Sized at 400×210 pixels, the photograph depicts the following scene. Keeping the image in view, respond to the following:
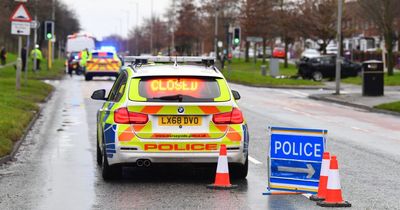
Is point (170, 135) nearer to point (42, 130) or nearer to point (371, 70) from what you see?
point (42, 130)

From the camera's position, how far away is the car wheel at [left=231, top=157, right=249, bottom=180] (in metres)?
11.0

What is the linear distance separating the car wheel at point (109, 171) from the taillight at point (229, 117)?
4.54 feet

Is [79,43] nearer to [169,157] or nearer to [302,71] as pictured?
[302,71]

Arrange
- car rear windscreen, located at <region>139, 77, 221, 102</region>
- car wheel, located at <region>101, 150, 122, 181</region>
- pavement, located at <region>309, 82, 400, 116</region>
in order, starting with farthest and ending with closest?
1. pavement, located at <region>309, 82, 400, 116</region>
2. car wheel, located at <region>101, 150, 122, 181</region>
3. car rear windscreen, located at <region>139, 77, 221, 102</region>

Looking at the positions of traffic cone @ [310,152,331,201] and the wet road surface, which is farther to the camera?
the wet road surface

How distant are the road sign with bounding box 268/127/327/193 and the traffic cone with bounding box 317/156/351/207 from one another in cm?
35

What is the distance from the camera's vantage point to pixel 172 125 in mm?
10414

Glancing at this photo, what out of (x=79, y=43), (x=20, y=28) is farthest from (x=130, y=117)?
(x=79, y=43)

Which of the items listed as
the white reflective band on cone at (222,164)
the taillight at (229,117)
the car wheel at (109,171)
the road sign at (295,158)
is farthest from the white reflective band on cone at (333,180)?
the car wheel at (109,171)

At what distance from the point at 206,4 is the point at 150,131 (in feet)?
249

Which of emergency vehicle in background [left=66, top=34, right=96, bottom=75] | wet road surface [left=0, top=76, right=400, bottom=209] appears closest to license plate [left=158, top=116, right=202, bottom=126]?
wet road surface [left=0, top=76, right=400, bottom=209]

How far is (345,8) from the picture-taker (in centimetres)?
7281

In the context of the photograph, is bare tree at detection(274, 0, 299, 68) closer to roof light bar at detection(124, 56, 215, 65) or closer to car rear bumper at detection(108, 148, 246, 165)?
roof light bar at detection(124, 56, 215, 65)

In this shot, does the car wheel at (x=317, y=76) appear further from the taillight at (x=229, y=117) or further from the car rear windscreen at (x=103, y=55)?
the taillight at (x=229, y=117)
